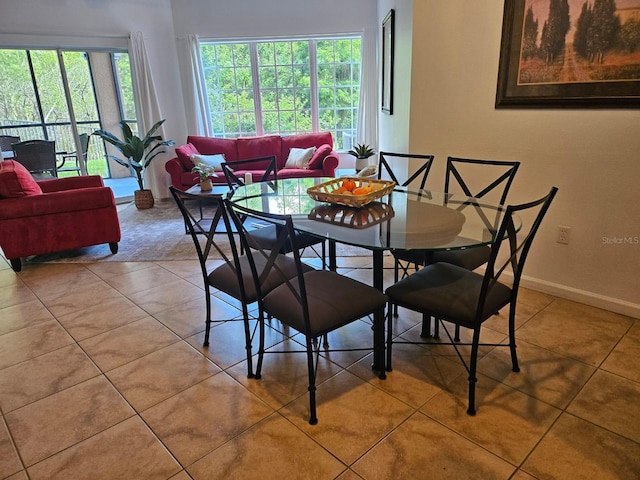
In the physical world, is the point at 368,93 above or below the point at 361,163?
above

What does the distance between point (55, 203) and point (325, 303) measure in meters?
2.93

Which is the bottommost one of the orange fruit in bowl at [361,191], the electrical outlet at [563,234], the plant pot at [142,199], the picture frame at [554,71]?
the plant pot at [142,199]

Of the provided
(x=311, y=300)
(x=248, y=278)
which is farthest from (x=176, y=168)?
(x=311, y=300)

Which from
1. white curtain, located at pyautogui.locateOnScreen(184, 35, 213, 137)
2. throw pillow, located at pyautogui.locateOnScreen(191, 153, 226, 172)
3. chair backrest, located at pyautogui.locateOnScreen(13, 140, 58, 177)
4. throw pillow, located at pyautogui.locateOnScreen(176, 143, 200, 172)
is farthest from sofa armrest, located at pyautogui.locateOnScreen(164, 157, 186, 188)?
chair backrest, located at pyautogui.locateOnScreen(13, 140, 58, 177)

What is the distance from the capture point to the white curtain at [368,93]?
5.89m

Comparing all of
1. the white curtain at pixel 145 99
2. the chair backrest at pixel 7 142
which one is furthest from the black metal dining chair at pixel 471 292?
the chair backrest at pixel 7 142

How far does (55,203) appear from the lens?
12.0 ft

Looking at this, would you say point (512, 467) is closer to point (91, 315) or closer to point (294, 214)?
point (294, 214)

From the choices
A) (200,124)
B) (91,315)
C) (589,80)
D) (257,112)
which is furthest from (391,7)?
(91,315)

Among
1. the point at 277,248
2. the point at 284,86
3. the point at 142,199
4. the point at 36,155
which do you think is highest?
the point at 284,86

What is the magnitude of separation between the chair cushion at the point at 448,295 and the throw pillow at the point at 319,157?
3.62 m

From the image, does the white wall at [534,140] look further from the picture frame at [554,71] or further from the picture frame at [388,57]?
the picture frame at [388,57]

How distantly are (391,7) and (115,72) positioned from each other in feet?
13.9

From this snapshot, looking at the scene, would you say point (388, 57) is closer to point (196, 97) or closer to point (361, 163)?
point (361, 163)
